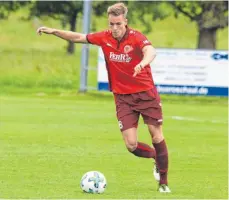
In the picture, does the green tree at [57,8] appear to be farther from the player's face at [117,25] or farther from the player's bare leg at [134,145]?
the player's face at [117,25]

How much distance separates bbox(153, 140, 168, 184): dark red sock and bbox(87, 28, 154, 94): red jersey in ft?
2.30

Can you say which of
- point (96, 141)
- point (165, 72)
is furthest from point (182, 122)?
point (165, 72)

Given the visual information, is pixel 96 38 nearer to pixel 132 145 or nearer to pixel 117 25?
A: pixel 117 25

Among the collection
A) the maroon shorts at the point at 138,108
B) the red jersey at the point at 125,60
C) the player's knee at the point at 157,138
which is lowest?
the player's knee at the point at 157,138

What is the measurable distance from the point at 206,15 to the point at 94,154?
1887cm

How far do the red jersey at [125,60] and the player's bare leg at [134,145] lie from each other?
50cm

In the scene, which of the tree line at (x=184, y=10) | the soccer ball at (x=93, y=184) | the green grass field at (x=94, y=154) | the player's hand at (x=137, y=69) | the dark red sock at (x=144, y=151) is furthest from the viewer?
the tree line at (x=184, y=10)

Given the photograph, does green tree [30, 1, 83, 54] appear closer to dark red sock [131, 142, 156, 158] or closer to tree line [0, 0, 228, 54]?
tree line [0, 0, 228, 54]

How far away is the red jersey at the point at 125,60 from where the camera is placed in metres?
10.0

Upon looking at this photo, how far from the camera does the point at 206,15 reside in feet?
104

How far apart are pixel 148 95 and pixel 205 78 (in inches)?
671

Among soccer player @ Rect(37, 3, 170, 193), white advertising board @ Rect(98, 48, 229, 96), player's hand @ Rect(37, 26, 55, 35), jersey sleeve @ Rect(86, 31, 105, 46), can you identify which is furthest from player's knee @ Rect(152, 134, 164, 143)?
white advertising board @ Rect(98, 48, 229, 96)

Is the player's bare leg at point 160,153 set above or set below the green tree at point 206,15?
above

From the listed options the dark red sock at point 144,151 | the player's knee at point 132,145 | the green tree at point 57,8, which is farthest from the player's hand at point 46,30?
the green tree at point 57,8
